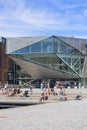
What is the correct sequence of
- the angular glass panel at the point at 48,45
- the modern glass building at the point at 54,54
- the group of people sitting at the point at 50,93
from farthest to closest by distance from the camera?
1. the modern glass building at the point at 54,54
2. the angular glass panel at the point at 48,45
3. the group of people sitting at the point at 50,93

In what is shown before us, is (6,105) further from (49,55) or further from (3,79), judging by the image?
(3,79)

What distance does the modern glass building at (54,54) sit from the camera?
7575cm

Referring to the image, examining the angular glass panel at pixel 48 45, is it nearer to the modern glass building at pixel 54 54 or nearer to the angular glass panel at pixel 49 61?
the modern glass building at pixel 54 54

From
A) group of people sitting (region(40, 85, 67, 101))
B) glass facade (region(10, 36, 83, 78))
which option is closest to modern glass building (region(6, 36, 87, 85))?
glass facade (region(10, 36, 83, 78))

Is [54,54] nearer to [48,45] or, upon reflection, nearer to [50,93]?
[48,45]

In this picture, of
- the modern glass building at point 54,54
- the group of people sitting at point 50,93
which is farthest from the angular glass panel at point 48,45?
the group of people sitting at point 50,93

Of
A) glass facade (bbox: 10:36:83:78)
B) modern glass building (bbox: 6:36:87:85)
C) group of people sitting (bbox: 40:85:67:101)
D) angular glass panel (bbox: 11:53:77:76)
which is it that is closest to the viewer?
group of people sitting (bbox: 40:85:67:101)

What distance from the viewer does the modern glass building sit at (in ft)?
249

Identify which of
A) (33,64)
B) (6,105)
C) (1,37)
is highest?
(1,37)

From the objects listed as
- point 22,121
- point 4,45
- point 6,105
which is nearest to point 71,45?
point 4,45

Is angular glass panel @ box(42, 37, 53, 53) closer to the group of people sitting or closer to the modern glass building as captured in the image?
the modern glass building

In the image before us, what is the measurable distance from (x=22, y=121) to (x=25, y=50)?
2490 inches

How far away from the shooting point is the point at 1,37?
8975 centimetres

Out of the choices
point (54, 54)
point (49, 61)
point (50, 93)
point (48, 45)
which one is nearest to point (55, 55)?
point (54, 54)
